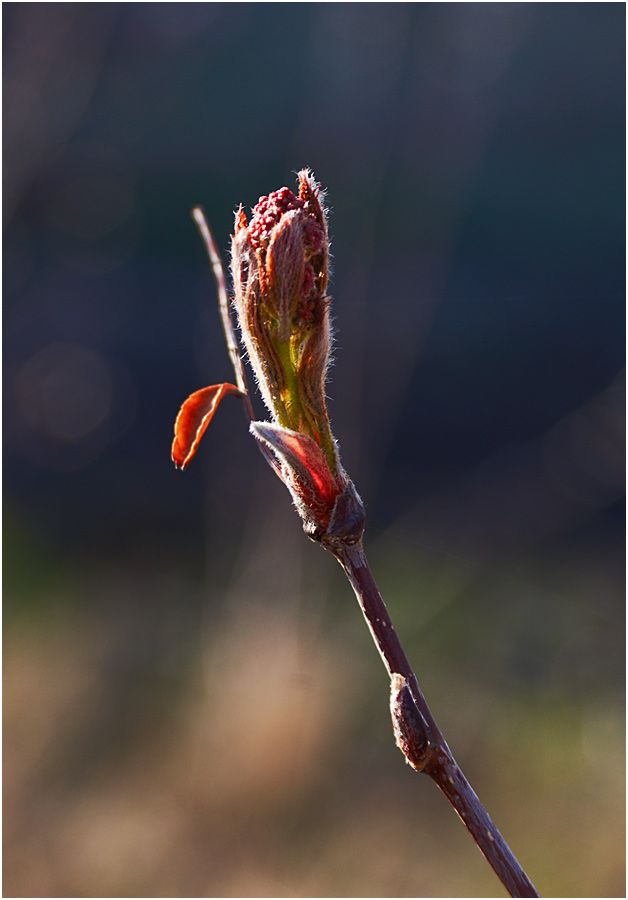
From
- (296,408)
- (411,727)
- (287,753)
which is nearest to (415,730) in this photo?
(411,727)

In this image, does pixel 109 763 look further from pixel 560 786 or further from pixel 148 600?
pixel 560 786

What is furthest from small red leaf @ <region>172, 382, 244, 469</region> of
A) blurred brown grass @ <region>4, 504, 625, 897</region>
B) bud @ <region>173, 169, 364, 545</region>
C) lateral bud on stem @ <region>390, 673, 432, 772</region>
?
blurred brown grass @ <region>4, 504, 625, 897</region>

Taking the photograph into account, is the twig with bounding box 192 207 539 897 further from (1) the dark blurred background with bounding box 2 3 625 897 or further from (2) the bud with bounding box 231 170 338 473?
(1) the dark blurred background with bounding box 2 3 625 897

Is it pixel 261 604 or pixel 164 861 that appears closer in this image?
pixel 164 861

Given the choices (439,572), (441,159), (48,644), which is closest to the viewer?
(48,644)

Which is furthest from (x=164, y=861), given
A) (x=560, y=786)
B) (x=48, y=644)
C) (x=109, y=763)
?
(x=560, y=786)

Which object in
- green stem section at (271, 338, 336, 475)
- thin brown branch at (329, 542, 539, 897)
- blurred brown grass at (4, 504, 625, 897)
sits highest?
green stem section at (271, 338, 336, 475)

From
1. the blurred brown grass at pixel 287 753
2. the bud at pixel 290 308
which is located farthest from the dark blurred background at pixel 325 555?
the bud at pixel 290 308

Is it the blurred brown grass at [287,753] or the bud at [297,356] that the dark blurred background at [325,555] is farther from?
the bud at [297,356]

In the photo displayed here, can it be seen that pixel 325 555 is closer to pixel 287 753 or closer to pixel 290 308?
pixel 287 753
